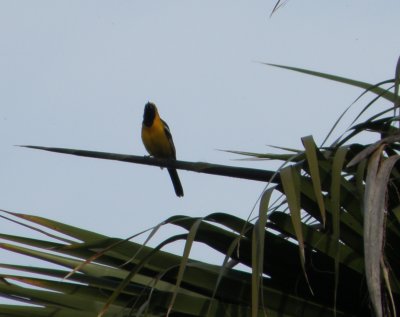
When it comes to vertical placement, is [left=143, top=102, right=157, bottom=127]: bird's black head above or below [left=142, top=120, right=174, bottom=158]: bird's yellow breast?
above

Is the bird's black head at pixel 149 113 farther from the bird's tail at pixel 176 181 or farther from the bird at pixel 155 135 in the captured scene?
the bird's tail at pixel 176 181

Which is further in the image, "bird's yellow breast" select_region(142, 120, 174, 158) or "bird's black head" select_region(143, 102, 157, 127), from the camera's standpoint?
"bird's black head" select_region(143, 102, 157, 127)

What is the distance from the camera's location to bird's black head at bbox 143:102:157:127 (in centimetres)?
800

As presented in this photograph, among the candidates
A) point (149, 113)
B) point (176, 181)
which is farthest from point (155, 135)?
point (176, 181)

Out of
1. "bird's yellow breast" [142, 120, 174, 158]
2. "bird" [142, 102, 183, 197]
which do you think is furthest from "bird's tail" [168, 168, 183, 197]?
"bird's yellow breast" [142, 120, 174, 158]

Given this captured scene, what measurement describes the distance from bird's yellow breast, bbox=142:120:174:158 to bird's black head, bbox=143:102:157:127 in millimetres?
42

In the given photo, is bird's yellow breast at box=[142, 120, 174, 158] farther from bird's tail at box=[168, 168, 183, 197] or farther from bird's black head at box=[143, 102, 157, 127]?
bird's tail at box=[168, 168, 183, 197]

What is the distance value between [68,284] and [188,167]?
47 cm

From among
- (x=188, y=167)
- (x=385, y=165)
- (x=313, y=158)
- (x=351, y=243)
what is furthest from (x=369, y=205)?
(x=188, y=167)

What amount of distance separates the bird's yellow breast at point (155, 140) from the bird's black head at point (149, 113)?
0.14ft

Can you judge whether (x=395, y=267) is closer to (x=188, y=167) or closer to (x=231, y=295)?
(x=231, y=295)

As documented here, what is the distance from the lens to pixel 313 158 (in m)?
1.92

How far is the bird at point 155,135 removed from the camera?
7.86 meters

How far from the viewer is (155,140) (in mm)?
7852
